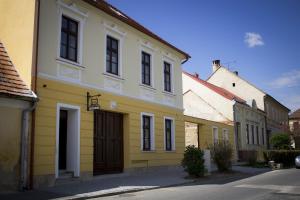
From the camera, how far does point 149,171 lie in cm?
1897

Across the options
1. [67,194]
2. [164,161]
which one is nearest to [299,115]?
[164,161]

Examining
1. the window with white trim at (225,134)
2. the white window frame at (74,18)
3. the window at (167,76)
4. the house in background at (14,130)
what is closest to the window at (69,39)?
the white window frame at (74,18)

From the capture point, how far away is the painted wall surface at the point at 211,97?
33084mm

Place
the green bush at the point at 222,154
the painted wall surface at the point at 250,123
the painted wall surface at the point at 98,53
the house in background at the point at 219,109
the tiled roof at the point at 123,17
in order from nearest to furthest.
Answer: the painted wall surface at the point at 98,53, the tiled roof at the point at 123,17, the green bush at the point at 222,154, the house in background at the point at 219,109, the painted wall surface at the point at 250,123

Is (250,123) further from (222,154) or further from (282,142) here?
(222,154)

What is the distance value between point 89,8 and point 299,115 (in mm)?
71170

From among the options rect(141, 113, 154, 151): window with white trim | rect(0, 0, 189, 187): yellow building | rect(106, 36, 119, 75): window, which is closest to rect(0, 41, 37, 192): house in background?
rect(0, 0, 189, 187): yellow building

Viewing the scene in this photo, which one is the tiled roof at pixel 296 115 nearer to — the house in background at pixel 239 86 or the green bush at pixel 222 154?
the house in background at pixel 239 86

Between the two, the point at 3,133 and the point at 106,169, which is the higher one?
the point at 3,133

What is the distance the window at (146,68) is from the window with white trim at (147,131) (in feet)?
6.09

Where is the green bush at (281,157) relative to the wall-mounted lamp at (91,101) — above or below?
below

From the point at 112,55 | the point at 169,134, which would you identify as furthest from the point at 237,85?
the point at 112,55

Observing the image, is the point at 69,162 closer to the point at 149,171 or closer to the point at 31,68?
the point at 31,68

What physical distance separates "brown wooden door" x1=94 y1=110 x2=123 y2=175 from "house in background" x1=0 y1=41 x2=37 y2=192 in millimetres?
4240
